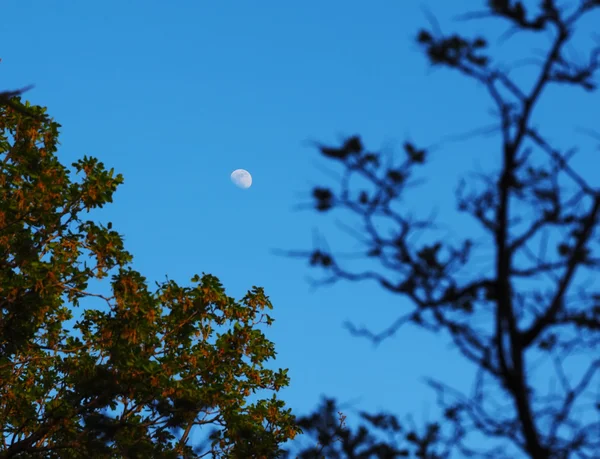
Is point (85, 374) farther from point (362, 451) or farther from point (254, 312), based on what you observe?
point (362, 451)

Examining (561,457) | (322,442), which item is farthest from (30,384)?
(561,457)

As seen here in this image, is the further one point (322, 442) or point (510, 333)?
point (322, 442)

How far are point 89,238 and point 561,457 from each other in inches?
467

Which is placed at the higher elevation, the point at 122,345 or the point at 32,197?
the point at 32,197

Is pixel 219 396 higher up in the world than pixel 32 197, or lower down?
lower down

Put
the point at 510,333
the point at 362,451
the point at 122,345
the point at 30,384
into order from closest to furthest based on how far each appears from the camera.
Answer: the point at 510,333 < the point at 362,451 < the point at 122,345 < the point at 30,384

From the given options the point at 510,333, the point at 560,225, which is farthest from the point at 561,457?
the point at 560,225

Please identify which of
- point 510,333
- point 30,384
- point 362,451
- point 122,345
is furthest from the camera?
point 30,384

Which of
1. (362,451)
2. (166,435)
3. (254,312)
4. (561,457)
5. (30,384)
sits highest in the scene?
(254,312)

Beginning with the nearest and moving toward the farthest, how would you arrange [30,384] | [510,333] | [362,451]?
[510,333] → [362,451] → [30,384]

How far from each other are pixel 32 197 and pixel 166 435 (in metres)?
5.48

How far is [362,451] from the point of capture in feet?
29.2

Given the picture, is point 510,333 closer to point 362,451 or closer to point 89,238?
point 362,451

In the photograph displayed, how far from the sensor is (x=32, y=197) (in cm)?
1695
